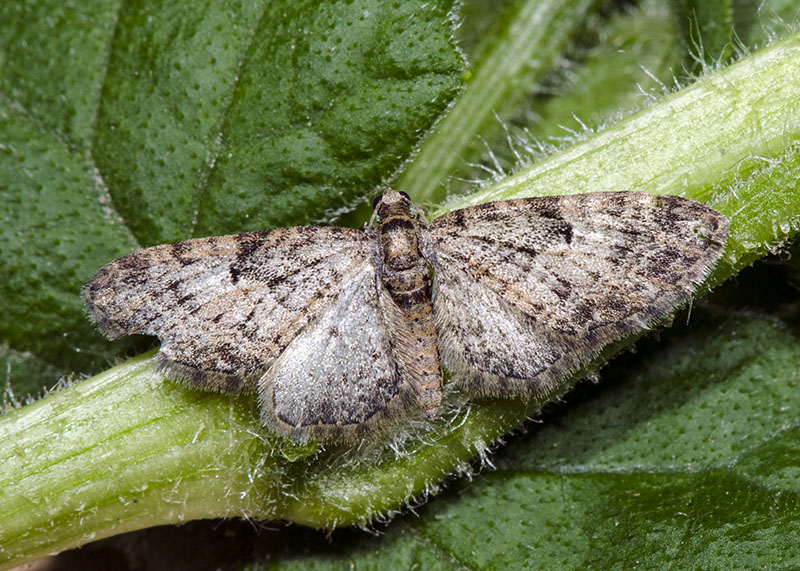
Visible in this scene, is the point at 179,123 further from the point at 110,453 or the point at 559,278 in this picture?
the point at 559,278

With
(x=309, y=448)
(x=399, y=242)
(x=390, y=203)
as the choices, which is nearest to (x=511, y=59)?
(x=390, y=203)

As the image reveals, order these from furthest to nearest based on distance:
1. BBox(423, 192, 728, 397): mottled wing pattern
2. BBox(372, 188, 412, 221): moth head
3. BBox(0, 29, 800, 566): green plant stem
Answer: BBox(372, 188, 412, 221): moth head
BBox(0, 29, 800, 566): green plant stem
BBox(423, 192, 728, 397): mottled wing pattern

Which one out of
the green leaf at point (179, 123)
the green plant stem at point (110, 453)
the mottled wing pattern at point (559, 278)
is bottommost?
the mottled wing pattern at point (559, 278)

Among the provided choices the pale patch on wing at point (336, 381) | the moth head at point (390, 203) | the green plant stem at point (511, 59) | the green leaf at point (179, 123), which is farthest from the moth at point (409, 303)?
the green plant stem at point (511, 59)

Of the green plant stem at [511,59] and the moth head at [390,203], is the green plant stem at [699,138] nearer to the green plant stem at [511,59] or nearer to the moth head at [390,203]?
the moth head at [390,203]

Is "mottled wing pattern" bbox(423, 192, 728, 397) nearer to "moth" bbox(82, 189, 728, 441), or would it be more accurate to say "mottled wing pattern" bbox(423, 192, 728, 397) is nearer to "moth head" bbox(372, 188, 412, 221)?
"moth" bbox(82, 189, 728, 441)

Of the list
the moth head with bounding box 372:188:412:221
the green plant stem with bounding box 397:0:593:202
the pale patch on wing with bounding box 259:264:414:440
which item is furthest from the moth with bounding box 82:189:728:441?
the green plant stem with bounding box 397:0:593:202
